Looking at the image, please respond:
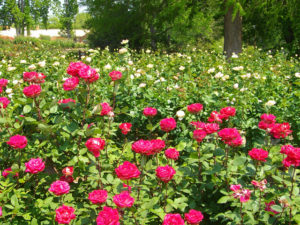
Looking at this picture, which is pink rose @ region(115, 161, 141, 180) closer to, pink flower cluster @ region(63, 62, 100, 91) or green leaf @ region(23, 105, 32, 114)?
pink flower cluster @ region(63, 62, 100, 91)

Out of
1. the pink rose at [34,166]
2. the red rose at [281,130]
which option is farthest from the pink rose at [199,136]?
the pink rose at [34,166]

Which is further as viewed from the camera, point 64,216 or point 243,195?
point 243,195

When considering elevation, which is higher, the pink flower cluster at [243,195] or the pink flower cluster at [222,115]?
the pink flower cluster at [222,115]

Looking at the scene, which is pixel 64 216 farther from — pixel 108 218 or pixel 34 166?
pixel 34 166

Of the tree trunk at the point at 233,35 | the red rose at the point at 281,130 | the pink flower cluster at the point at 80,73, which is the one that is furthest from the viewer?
the tree trunk at the point at 233,35

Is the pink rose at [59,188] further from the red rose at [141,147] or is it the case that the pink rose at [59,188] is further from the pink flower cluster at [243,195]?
the pink flower cluster at [243,195]

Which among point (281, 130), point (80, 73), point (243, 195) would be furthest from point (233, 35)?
point (243, 195)

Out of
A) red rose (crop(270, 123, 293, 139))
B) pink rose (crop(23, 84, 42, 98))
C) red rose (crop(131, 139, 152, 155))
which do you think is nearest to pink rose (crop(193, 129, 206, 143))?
red rose (crop(131, 139, 152, 155))

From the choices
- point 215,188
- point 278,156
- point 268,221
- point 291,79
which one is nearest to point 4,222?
point 215,188

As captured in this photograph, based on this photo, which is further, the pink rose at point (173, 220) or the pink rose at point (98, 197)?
the pink rose at point (98, 197)

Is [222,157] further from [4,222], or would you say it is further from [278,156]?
[4,222]

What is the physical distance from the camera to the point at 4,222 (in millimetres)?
1966

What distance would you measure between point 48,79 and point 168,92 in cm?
199

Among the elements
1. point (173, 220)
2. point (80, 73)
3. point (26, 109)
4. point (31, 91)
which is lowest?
point (173, 220)
